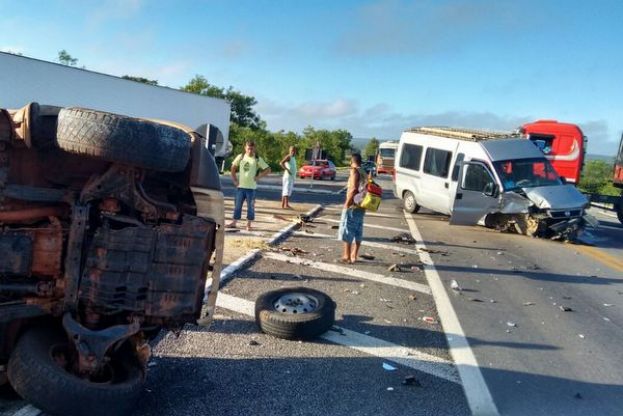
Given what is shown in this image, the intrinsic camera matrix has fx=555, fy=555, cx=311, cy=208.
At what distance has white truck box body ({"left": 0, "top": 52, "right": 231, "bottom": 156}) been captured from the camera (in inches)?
543

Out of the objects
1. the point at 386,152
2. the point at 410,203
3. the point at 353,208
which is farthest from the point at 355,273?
the point at 386,152

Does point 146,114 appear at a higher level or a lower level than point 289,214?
higher

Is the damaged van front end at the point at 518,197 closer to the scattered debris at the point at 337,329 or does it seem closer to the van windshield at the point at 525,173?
the van windshield at the point at 525,173

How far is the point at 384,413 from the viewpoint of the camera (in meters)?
3.89

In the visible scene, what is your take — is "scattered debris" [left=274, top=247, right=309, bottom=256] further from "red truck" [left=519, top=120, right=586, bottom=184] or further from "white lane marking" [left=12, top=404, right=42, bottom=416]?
"red truck" [left=519, top=120, right=586, bottom=184]

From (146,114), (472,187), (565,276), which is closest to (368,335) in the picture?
(565,276)

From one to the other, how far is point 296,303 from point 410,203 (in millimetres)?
12267

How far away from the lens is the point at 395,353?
5.06 meters

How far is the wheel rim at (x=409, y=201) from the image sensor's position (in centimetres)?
1722

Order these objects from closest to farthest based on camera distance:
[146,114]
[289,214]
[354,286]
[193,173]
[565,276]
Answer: [193,173] < [354,286] < [565,276] < [289,214] < [146,114]

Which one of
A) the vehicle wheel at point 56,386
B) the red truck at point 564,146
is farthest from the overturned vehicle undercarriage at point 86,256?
the red truck at point 564,146

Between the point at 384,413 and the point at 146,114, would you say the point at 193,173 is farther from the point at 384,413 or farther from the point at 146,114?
the point at 146,114

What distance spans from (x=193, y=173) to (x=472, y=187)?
10.4m

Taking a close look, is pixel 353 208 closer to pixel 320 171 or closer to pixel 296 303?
pixel 296 303
